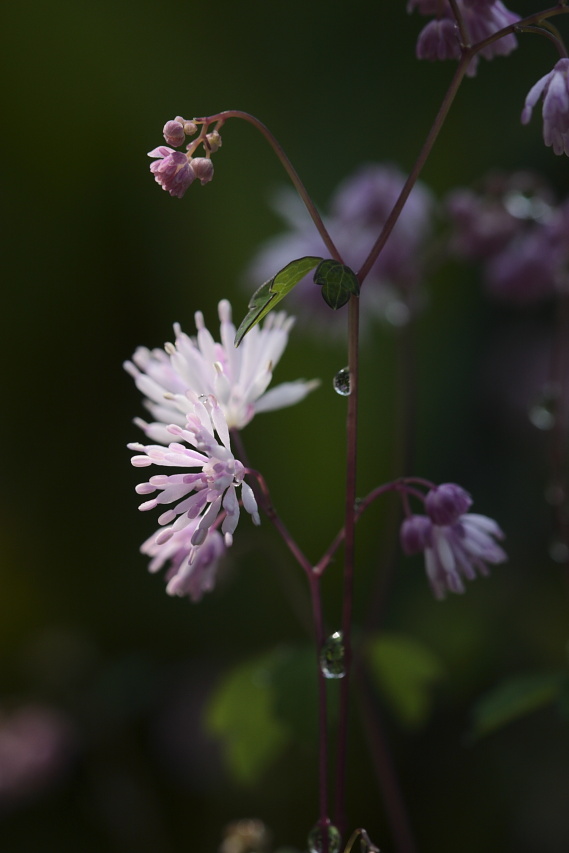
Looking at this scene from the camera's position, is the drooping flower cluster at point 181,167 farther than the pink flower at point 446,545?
No

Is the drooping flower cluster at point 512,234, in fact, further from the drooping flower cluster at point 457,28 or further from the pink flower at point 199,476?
the pink flower at point 199,476

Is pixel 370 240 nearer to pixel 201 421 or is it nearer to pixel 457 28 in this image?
pixel 457 28

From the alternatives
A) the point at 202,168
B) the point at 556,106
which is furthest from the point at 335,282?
the point at 556,106

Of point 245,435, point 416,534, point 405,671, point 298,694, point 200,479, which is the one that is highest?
point 200,479

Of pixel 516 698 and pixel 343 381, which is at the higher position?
pixel 343 381

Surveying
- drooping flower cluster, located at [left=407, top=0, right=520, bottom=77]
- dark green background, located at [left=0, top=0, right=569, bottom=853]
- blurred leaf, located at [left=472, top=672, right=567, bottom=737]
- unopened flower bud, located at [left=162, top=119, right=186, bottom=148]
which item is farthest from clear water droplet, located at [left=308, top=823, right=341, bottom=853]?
dark green background, located at [left=0, top=0, right=569, bottom=853]

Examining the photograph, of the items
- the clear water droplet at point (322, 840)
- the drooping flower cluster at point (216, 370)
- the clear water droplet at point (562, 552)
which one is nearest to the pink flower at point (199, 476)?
the drooping flower cluster at point (216, 370)

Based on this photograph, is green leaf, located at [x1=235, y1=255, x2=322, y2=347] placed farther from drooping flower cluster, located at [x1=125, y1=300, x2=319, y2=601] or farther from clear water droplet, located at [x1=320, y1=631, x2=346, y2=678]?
clear water droplet, located at [x1=320, y1=631, x2=346, y2=678]
